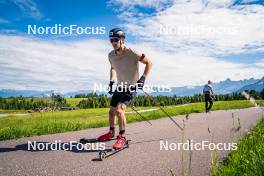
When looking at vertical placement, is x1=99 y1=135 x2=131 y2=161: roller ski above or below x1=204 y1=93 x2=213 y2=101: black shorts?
below

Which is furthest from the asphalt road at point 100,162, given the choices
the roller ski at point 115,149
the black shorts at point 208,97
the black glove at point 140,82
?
the black shorts at point 208,97

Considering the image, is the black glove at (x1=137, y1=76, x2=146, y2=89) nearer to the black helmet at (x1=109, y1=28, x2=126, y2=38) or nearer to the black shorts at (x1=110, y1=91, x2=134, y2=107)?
the black shorts at (x1=110, y1=91, x2=134, y2=107)

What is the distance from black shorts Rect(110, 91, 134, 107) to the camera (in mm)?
7789

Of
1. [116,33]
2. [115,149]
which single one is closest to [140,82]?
[116,33]

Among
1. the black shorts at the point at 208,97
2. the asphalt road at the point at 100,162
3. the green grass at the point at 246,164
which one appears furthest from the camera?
the black shorts at the point at 208,97

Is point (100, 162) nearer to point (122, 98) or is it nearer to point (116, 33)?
point (122, 98)

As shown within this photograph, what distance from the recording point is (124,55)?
7859mm

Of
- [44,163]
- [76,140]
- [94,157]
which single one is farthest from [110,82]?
[44,163]

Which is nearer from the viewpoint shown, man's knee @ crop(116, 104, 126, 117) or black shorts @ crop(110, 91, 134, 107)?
man's knee @ crop(116, 104, 126, 117)

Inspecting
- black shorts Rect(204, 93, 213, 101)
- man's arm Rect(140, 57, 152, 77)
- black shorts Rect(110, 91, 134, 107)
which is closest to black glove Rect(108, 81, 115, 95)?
black shorts Rect(110, 91, 134, 107)

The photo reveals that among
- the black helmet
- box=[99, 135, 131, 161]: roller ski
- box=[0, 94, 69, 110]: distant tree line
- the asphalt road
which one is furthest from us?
box=[0, 94, 69, 110]: distant tree line

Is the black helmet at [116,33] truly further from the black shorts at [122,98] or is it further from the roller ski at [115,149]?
the roller ski at [115,149]

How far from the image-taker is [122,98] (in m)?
7.78

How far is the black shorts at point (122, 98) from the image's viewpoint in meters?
7.79
